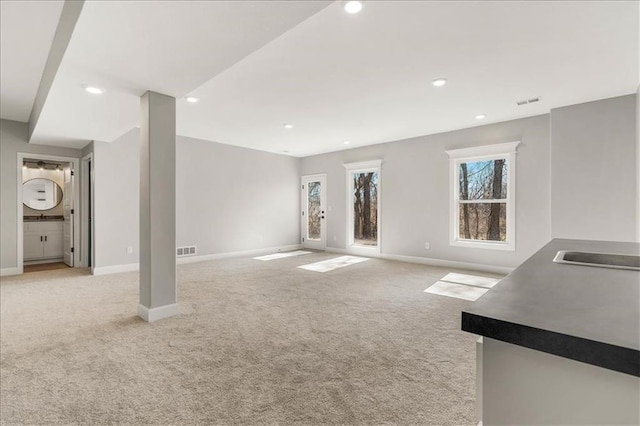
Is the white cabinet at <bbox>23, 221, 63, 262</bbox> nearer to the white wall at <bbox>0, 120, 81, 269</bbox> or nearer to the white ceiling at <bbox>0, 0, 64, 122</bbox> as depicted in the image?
the white wall at <bbox>0, 120, 81, 269</bbox>

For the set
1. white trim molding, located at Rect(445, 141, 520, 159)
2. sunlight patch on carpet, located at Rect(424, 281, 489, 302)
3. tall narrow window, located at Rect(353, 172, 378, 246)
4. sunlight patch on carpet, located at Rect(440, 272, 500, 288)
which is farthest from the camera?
tall narrow window, located at Rect(353, 172, 378, 246)

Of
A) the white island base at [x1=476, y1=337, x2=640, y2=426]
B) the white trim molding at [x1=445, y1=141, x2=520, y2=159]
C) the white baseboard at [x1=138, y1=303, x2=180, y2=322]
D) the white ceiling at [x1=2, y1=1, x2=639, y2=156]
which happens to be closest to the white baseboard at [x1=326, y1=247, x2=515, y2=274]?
the white trim molding at [x1=445, y1=141, x2=520, y2=159]

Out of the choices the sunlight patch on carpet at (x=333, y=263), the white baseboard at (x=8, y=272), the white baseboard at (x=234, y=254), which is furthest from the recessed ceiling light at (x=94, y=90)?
the white baseboard at (x=8, y=272)

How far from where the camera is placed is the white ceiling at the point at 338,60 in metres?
1.97

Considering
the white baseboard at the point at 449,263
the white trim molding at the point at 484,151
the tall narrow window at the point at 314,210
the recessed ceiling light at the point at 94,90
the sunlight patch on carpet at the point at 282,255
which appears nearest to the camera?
the recessed ceiling light at the point at 94,90

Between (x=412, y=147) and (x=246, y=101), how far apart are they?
11.6ft

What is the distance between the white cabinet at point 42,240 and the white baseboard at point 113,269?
2315 millimetres

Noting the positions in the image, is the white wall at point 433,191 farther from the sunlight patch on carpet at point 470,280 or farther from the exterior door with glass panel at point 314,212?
the sunlight patch on carpet at point 470,280

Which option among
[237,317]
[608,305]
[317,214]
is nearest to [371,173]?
[317,214]

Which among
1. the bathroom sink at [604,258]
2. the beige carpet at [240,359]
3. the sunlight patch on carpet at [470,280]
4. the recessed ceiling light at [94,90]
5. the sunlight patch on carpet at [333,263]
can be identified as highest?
the recessed ceiling light at [94,90]

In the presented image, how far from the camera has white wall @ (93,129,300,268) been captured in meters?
5.25

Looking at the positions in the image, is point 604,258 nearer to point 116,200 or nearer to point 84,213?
point 116,200

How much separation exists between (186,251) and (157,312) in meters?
3.29

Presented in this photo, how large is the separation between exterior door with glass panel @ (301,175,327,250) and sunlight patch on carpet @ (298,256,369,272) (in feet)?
4.33
